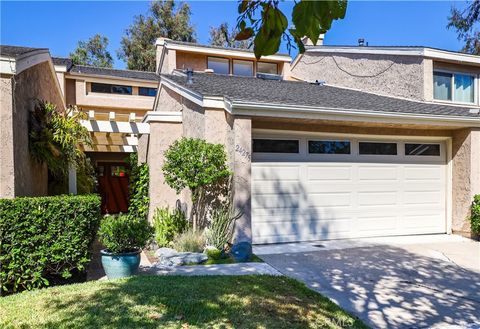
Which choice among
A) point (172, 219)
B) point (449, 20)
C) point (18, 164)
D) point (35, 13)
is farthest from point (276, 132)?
point (449, 20)

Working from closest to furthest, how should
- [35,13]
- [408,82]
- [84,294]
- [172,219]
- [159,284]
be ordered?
[84,294]
[159,284]
[172,219]
[35,13]
[408,82]

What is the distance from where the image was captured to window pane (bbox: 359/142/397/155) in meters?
9.98

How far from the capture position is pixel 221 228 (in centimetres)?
809

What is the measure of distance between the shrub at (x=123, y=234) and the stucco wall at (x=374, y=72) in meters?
11.6

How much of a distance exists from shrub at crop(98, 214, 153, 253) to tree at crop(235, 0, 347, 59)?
5.22 metres

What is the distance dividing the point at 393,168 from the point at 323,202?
8.47ft

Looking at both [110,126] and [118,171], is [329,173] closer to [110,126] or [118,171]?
[110,126]

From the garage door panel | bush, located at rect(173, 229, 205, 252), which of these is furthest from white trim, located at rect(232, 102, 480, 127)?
bush, located at rect(173, 229, 205, 252)

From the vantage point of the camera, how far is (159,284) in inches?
217

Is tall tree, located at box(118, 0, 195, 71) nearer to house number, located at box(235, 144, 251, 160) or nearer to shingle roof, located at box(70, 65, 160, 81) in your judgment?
shingle roof, located at box(70, 65, 160, 81)

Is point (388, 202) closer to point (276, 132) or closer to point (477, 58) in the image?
point (276, 132)

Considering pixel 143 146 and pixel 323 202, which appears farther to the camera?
pixel 143 146

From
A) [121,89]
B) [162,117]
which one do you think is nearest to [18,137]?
[162,117]

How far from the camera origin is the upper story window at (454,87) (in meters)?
13.5
